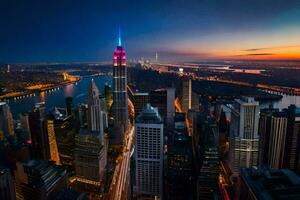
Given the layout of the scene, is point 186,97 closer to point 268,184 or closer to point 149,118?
point 149,118

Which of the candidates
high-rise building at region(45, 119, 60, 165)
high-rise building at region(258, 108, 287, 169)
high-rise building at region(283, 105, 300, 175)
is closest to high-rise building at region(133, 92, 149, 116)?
high-rise building at region(45, 119, 60, 165)

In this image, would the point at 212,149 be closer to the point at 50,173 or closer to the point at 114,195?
the point at 114,195

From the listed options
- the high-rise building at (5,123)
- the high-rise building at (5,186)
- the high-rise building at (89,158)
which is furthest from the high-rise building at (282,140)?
the high-rise building at (5,123)

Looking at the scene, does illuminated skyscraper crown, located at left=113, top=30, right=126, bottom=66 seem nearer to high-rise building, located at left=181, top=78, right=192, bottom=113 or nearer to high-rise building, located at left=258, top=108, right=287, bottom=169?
high-rise building, located at left=181, top=78, right=192, bottom=113

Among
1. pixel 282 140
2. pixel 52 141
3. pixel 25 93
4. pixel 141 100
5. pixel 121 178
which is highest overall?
pixel 25 93

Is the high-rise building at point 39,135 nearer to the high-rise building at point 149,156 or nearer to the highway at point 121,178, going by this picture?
the highway at point 121,178

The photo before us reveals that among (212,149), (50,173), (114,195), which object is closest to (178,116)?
(212,149)

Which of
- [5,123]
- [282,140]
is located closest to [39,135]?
[5,123]
